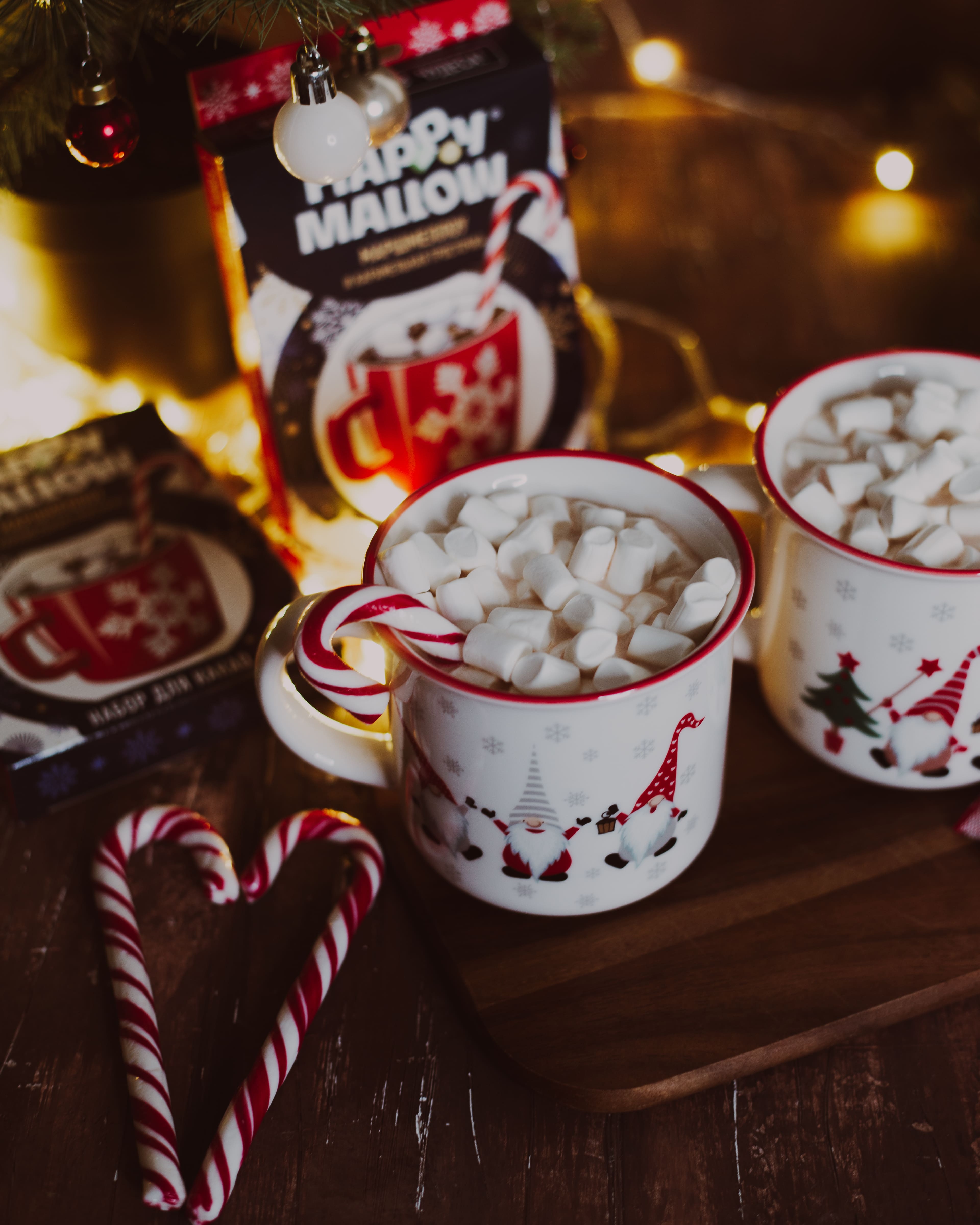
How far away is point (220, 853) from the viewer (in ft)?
3.31

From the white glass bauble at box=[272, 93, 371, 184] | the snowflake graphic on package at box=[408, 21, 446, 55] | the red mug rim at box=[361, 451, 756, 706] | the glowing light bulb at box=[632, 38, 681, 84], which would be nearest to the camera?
the red mug rim at box=[361, 451, 756, 706]

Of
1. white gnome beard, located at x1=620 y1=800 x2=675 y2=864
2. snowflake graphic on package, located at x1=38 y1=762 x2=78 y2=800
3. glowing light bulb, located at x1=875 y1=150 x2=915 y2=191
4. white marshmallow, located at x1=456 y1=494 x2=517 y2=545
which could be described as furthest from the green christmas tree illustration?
glowing light bulb, located at x1=875 y1=150 x2=915 y2=191

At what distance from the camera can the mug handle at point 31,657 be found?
1.13 m

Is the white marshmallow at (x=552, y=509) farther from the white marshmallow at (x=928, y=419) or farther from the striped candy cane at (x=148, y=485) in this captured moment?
the striped candy cane at (x=148, y=485)

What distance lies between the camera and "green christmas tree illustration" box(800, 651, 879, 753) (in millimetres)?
970

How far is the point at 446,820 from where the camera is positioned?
902mm

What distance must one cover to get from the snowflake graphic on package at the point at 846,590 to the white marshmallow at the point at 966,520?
10cm

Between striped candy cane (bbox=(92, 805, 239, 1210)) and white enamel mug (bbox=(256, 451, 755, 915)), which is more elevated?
white enamel mug (bbox=(256, 451, 755, 915))

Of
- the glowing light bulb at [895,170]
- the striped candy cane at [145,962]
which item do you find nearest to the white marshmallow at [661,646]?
the striped candy cane at [145,962]

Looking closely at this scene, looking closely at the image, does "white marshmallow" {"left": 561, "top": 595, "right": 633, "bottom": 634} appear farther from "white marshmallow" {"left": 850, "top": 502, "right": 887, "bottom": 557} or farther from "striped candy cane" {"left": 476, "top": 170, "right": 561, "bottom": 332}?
"striped candy cane" {"left": 476, "top": 170, "right": 561, "bottom": 332}

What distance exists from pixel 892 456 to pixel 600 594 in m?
0.31

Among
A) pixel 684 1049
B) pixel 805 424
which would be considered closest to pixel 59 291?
pixel 805 424

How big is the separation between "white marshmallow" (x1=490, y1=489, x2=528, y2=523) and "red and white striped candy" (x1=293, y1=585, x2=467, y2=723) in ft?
0.47

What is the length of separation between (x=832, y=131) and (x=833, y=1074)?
1.59m
